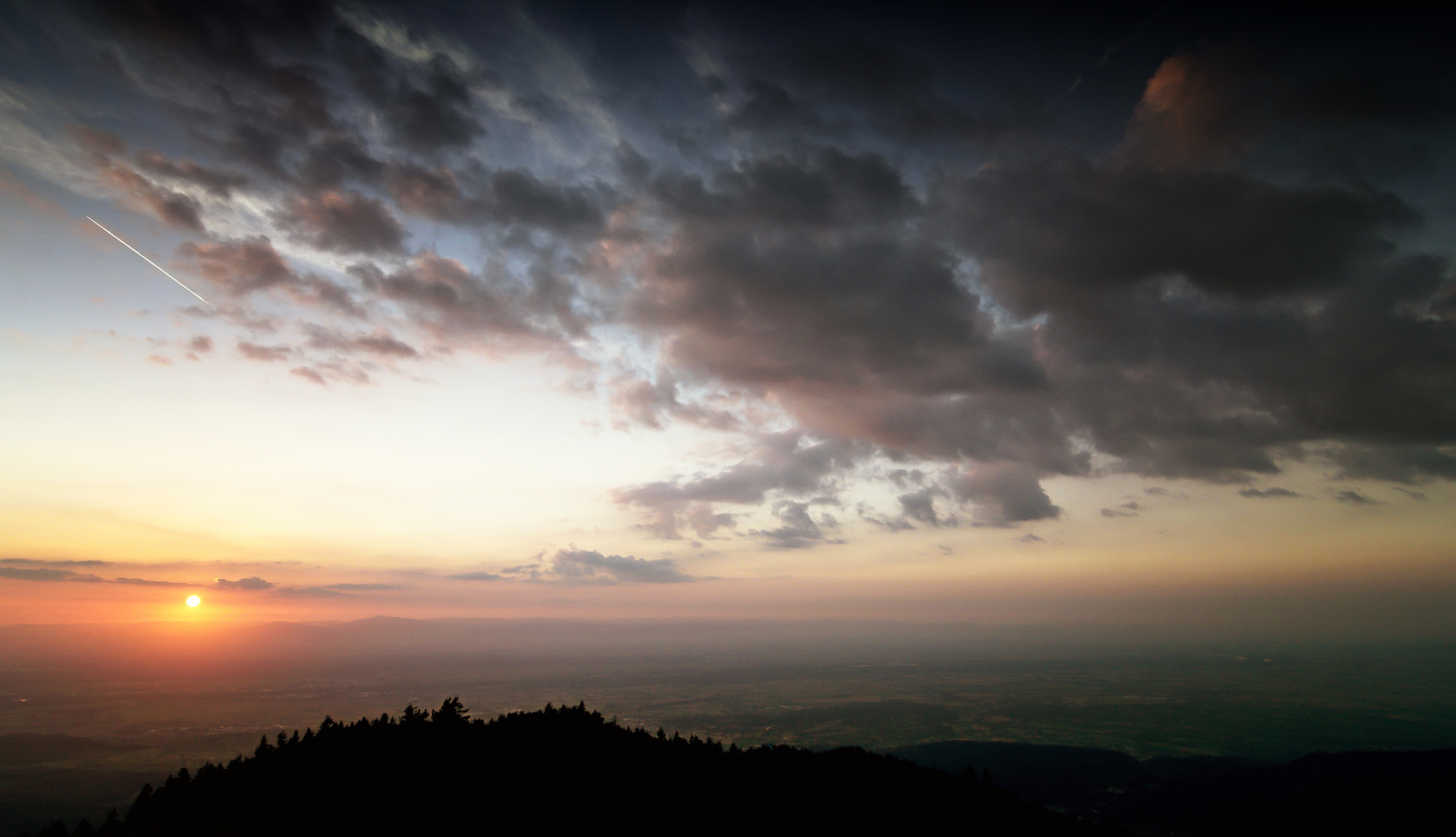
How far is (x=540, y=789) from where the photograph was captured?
5622 cm

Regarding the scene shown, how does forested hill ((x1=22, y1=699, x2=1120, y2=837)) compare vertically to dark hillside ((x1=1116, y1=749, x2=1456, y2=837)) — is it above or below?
above

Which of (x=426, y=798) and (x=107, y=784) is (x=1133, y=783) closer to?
(x=426, y=798)

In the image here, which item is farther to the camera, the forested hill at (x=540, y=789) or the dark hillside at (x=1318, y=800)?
the dark hillside at (x=1318, y=800)

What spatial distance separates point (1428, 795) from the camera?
13025 cm

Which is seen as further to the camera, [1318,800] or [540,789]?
[1318,800]

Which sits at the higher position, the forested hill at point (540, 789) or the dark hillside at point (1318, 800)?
the forested hill at point (540, 789)

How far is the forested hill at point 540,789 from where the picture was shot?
165 feet

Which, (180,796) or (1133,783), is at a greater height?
(180,796)

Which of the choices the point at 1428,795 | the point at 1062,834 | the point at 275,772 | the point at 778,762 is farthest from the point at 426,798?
the point at 1428,795

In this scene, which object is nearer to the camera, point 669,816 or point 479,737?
point 669,816

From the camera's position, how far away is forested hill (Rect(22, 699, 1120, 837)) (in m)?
50.3

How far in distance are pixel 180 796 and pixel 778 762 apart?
6447 cm

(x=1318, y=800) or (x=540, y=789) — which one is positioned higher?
(x=540, y=789)

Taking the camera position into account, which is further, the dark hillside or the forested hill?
the dark hillside
